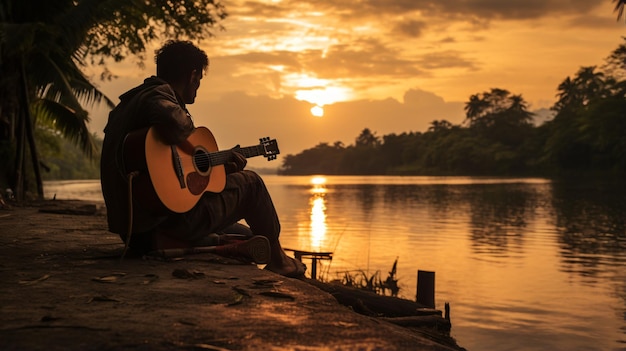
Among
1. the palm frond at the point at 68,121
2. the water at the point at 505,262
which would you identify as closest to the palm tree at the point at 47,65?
the palm frond at the point at 68,121

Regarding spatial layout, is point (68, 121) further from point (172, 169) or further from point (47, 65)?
point (172, 169)

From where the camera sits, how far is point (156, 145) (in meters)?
5.40

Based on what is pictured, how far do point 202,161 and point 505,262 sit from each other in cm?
1526

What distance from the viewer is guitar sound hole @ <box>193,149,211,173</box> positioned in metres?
5.80

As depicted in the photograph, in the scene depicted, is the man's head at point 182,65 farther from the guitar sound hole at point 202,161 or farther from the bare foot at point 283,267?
the bare foot at point 283,267

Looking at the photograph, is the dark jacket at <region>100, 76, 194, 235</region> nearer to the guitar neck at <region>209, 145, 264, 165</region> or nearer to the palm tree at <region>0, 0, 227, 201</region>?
the guitar neck at <region>209, 145, 264, 165</region>

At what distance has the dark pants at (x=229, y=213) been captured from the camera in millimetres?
5746

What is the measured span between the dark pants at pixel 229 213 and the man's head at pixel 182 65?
844mm

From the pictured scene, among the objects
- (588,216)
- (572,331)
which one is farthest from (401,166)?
(572,331)

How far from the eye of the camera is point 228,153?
596 centimetres

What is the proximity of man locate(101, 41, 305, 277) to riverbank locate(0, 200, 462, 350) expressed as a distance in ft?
0.88

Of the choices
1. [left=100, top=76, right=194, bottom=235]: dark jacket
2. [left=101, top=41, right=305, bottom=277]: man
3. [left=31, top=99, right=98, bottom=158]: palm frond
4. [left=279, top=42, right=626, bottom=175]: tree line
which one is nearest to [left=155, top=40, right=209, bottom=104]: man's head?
[left=101, top=41, right=305, bottom=277]: man

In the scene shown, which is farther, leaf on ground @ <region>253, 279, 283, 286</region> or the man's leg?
the man's leg

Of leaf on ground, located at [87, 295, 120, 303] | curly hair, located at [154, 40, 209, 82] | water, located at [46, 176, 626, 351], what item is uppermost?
curly hair, located at [154, 40, 209, 82]
